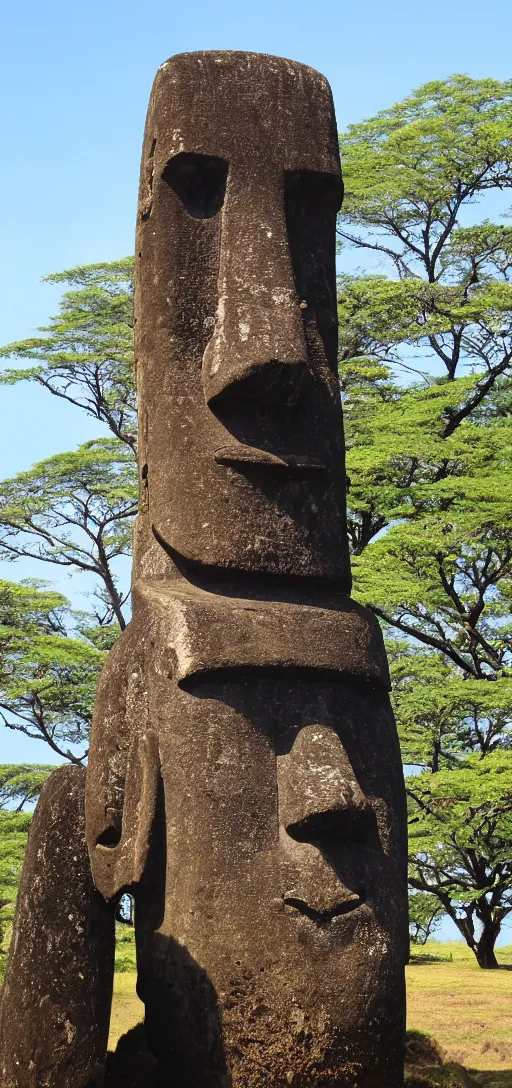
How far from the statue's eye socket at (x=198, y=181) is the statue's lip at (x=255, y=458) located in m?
1.01

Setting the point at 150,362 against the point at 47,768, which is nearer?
the point at 150,362

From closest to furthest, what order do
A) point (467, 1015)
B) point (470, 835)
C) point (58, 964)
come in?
point (58, 964), point (467, 1015), point (470, 835)

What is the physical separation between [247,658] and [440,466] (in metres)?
11.5

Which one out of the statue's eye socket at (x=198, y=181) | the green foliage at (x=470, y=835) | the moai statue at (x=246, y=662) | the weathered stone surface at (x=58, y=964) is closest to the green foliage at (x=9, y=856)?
the green foliage at (x=470, y=835)

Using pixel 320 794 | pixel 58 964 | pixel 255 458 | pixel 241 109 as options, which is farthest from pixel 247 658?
pixel 241 109

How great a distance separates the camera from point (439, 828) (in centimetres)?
1296

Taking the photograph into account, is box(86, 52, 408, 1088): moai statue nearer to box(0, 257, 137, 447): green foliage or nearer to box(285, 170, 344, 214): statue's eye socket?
box(285, 170, 344, 214): statue's eye socket

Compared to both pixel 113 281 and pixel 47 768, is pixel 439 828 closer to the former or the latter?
pixel 47 768

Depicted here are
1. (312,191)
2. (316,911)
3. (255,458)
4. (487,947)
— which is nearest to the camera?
(316,911)

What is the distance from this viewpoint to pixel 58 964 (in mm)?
4488

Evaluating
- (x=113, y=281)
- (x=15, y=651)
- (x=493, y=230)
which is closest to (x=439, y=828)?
(x=15, y=651)

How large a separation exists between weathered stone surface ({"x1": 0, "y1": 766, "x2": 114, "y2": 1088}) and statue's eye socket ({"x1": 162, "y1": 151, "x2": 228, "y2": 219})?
2.30 meters

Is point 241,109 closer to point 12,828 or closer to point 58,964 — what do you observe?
point 58,964

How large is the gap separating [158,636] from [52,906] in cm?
103
